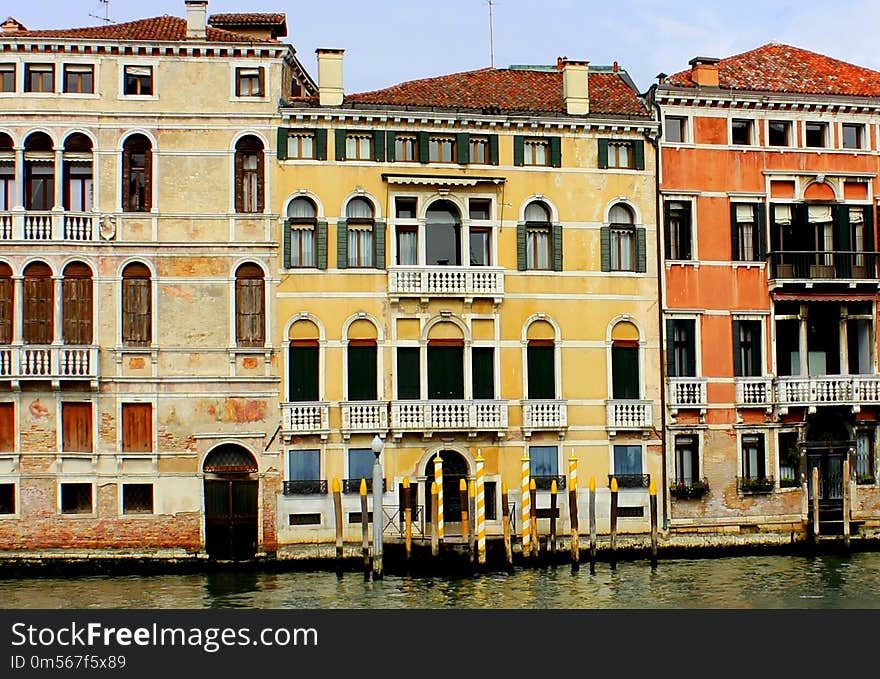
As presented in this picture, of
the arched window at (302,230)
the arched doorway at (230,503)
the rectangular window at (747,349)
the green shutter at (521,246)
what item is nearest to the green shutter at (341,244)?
the arched window at (302,230)

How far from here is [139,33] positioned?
84.4 feet

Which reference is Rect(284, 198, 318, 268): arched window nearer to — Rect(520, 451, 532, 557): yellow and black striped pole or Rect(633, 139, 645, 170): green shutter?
Rect(520, 451, 532, 557): yellow and black striped pole

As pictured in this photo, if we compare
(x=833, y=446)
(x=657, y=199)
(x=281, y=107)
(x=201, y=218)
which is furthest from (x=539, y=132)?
(x=833, y=446)

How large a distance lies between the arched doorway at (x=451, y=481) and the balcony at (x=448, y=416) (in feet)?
1.97

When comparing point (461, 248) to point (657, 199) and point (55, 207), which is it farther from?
point (55, 207)

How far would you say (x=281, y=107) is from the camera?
2555cm

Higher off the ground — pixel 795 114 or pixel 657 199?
pixel 795 114

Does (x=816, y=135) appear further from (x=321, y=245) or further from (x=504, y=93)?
(x=321, y=245)

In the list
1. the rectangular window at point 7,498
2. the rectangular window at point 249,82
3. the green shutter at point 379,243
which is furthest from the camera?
the green shutter at point 379,243

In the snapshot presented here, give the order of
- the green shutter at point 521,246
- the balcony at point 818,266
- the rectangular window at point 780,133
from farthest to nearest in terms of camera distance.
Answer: the rectangular window at point 780,133, the balcony at point 818,266, the green shutter at point 521,246

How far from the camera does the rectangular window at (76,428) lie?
984 inches

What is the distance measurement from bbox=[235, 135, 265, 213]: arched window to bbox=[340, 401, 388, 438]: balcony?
4049 millimetres

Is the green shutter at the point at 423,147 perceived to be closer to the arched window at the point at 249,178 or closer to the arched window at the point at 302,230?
the arched window at the point at 302,230

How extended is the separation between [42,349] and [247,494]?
4466mm
